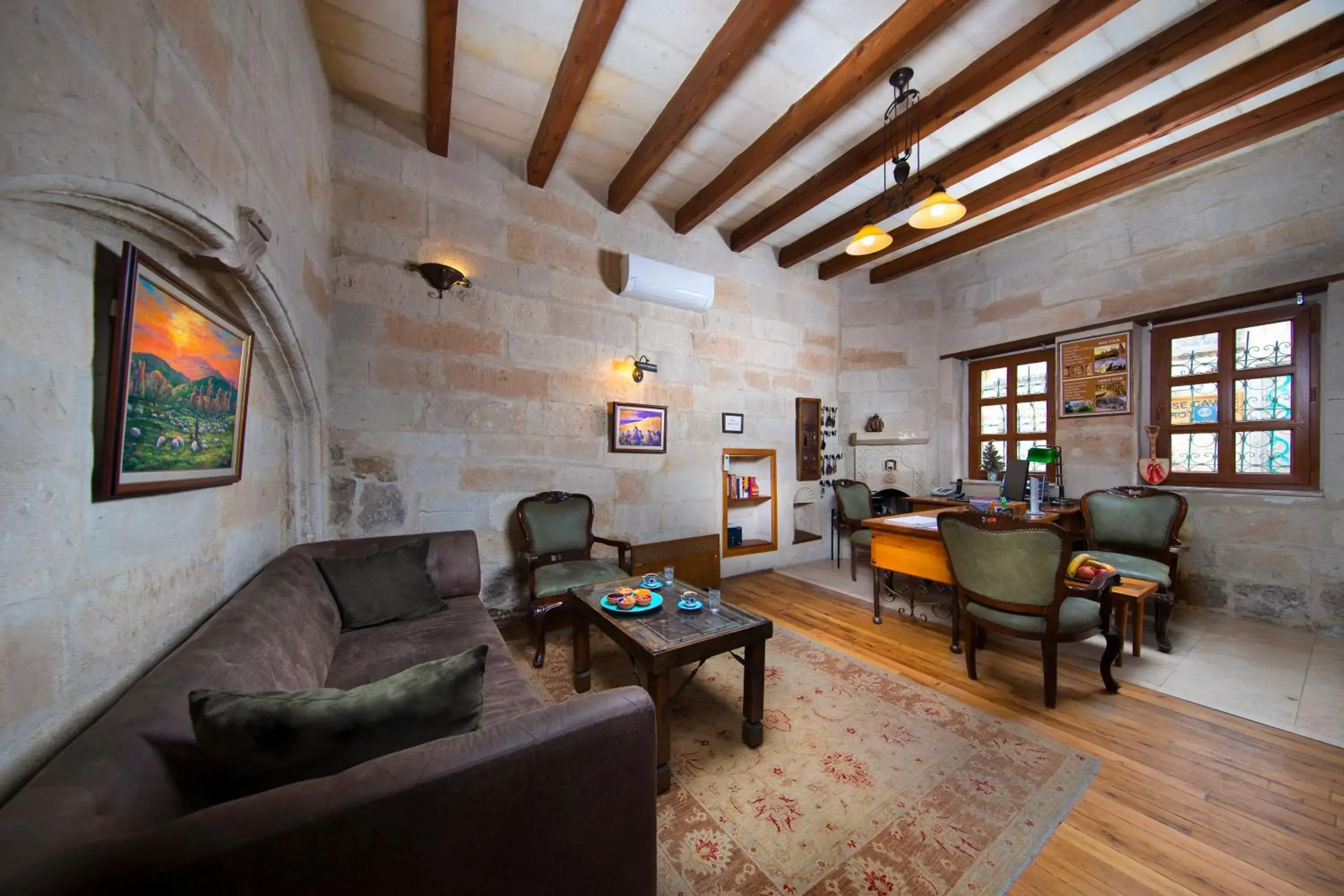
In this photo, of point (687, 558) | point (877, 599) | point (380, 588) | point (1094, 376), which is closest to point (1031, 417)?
point (1094, 376)

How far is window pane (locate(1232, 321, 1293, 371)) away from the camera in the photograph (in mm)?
3168

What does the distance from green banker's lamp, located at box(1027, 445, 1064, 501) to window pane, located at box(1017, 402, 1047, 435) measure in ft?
0.70

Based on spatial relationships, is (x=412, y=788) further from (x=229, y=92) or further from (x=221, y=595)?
(x=229, y=92)

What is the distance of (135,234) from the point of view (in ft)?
3.67

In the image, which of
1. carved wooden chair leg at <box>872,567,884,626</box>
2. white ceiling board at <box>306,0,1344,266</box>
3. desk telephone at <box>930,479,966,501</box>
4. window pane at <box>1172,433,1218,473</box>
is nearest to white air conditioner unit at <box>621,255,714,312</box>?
white ceiling board at <box>306,0,1344,266</box>

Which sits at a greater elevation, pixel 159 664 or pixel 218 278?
pixel 218 278

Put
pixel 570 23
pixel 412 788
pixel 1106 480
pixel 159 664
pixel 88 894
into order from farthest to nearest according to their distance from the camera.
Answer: pixel 1106 480 → pixel 570 23 → pixel 159 664 → pixel 412 788 → pixel 88 894

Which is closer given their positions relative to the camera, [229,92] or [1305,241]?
[229,92]

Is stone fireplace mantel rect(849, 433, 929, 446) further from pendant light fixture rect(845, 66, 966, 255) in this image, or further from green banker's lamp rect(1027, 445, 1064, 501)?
pendant light fixture rect(845, 66, 966, 255)

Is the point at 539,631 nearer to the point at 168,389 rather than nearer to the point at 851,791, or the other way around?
the point at 851,791

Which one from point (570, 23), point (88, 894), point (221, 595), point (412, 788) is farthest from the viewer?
point (570, 23)

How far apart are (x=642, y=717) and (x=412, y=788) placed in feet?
1.43

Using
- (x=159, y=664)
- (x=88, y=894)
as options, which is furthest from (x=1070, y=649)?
(x=159, y=664)

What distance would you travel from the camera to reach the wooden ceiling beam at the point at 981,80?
80.2 inches
